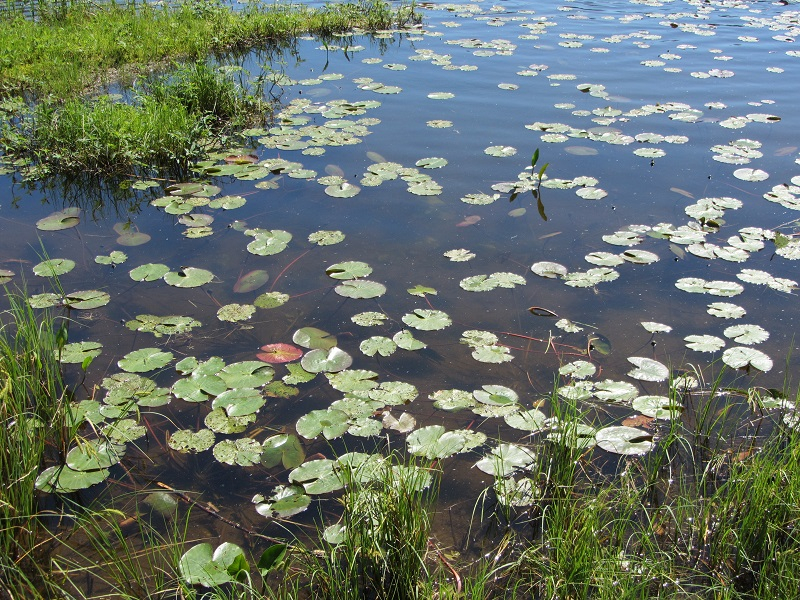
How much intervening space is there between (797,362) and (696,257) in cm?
98

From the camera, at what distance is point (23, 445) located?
7.39ft

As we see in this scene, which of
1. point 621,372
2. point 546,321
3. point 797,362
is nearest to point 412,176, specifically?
point 546,321

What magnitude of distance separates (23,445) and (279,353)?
1.13 meters

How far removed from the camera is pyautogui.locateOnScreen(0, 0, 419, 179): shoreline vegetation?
4863mm

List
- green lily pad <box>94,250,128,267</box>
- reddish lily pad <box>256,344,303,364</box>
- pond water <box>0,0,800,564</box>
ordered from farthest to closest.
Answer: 1. green lily pad <box>94,250,128,267</box>
2. reddish lily pad <box>256,344,303,364</box>
3. pond water <box>0,0,800,564</box>

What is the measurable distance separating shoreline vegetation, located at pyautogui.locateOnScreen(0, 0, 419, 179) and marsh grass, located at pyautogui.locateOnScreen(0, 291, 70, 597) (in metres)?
2.47

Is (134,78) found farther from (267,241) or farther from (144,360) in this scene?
(144,360)

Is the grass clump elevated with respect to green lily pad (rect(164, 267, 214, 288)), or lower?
elevated

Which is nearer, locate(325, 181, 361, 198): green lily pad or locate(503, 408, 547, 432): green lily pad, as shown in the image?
locate(503, 408, 547, 432): green lily pad

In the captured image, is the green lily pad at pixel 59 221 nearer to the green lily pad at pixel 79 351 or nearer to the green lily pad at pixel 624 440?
the green lily pad at pixel 79 351

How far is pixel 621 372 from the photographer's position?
3.05 m

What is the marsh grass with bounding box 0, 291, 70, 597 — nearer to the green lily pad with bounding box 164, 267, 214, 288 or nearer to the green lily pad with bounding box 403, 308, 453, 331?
the green lily pad with bounding box 164, 267, 214, 288

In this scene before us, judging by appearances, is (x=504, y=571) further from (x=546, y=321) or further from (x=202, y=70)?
(x=202, y=70)

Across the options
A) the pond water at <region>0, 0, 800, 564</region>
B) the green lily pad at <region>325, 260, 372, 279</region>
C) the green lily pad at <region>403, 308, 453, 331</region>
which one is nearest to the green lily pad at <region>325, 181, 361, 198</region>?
the pond water at <region>0, 0, 800, 564</region>
